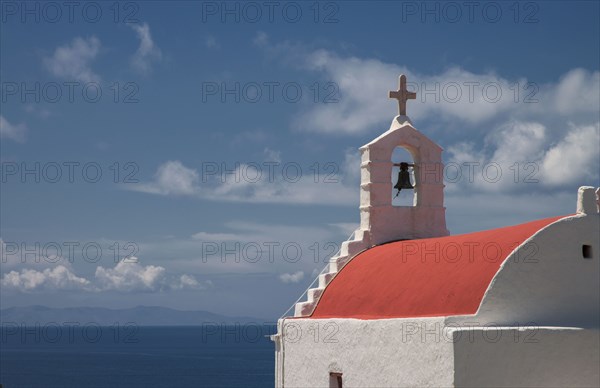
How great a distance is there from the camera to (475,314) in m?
15.2

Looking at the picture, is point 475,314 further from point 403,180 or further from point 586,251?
point 403,180

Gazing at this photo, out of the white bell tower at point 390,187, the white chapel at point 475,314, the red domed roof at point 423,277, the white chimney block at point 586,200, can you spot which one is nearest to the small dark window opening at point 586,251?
the white chapel at point 475,314

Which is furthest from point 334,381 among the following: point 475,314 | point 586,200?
point 586,200

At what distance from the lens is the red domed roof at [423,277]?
51.8ft

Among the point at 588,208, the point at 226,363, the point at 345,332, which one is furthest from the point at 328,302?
the point at 226,363

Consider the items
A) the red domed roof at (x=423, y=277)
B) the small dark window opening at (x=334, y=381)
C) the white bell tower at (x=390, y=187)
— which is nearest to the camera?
the red domed roof at (x=423, y=277)

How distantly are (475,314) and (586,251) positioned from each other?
2512 mm

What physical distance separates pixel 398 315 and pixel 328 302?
151 inches

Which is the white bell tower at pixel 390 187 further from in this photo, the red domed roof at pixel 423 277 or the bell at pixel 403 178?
the red domed roof at pixel 423 277

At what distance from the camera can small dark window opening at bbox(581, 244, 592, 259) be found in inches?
628

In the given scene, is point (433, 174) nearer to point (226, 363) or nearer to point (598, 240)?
point (598, 240)

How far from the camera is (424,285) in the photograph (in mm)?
17125

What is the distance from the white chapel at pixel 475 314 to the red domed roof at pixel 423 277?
3 centimetres

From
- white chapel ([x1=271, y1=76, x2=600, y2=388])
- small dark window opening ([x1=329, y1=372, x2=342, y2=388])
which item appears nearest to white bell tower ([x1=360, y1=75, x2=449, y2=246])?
white chapel ([x1=271, y1=76, x2=600, y2=388])
